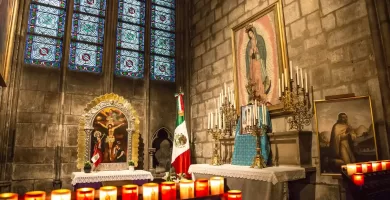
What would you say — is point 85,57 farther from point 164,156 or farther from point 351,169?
point 351,169

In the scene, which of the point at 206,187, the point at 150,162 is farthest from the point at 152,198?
the point at 150,162

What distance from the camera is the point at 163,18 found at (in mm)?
7852

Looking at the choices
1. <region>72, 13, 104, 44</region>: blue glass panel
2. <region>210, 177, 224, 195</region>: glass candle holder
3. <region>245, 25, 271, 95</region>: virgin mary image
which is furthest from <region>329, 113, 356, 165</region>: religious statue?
<region>72, 13, 104, 44</region>: blue glass panel

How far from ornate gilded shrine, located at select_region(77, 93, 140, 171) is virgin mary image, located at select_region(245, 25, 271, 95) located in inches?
107

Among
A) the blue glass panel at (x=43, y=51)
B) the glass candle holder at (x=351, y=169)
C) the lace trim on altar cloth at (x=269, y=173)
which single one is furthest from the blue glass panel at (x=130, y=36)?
the glass candle holder at (x=351, y=169)

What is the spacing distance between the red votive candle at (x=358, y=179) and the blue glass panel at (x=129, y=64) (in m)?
5.61

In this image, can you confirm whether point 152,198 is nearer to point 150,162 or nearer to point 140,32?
point 150,162

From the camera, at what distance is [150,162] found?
6.67 m

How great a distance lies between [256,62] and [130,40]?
3.55 m

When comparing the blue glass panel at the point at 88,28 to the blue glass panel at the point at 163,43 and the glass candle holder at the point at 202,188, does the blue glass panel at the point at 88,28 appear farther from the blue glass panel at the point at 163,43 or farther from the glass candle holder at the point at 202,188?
the glass candle holder at the point at 202,188

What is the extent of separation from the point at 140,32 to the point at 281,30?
4.00 meters

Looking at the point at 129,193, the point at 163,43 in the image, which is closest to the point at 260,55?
the point at 163,43

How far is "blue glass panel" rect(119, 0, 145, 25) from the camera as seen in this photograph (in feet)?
23.9

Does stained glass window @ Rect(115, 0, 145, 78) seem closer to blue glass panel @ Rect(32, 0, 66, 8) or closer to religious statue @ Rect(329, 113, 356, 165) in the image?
blue glass panel @ Rect(32, 0, 66, 8)
